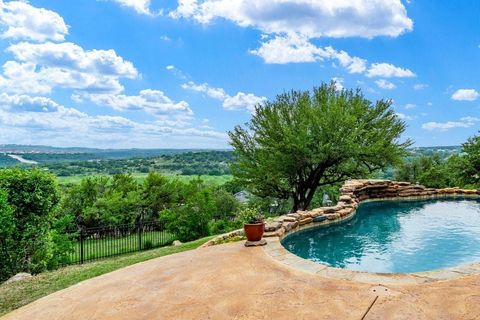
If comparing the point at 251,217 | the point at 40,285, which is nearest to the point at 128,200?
the point at 40,285

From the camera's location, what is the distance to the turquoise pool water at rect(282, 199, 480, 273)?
7.64 m

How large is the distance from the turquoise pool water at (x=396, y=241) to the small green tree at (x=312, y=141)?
176 inches

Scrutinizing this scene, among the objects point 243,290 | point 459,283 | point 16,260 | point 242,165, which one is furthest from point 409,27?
point 16,260

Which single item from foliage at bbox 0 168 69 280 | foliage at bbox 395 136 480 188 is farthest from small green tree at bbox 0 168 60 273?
foliage at bbox 395 136 480 188

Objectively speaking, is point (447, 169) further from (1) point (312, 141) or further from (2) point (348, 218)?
(2) point (348, 218)

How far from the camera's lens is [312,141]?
1741 centimetres

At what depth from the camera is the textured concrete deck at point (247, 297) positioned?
4500mm

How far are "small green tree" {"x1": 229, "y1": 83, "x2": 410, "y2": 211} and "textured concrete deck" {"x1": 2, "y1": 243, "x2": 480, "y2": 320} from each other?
11.5 metres

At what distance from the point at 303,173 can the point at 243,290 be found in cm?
1553

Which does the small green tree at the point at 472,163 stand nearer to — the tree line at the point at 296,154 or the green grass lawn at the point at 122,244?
the tree line at the point at 296,154

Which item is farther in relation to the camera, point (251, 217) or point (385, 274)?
point (251, 217)

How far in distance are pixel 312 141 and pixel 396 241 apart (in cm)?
860

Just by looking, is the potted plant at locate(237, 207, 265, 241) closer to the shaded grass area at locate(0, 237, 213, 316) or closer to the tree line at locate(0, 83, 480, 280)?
the shaded grass area at locate(0, 237, 213, 316)

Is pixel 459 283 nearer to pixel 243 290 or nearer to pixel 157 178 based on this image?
pixel 243 290
